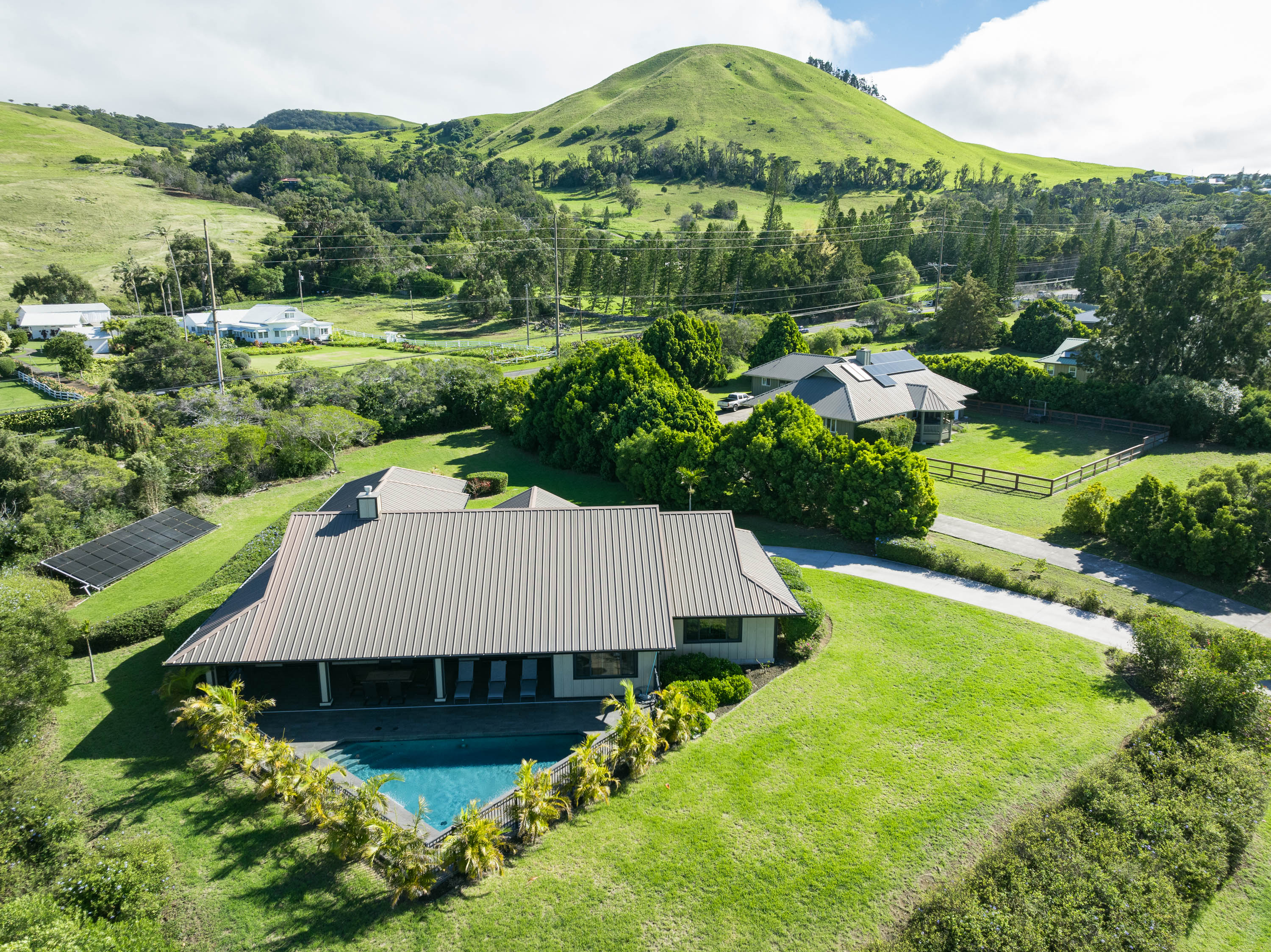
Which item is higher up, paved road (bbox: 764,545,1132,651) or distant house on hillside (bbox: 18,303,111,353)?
distant house on hillside (bbox: 18,303,111,353)

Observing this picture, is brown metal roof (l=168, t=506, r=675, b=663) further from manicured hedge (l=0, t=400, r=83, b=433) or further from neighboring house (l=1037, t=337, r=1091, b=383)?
neighboring house (l=1037, t=337, r=1091, b=383)

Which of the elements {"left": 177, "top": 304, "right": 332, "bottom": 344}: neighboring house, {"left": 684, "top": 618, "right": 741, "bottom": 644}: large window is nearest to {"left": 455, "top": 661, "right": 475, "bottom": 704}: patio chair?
{"left": 684, "top": 618, "right": 741, "bottom": 644}: large window

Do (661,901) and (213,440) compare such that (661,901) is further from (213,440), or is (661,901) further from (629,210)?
(629,210)

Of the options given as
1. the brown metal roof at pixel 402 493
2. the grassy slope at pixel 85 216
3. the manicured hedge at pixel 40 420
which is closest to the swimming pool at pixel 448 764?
the brown metal roof at pixel 402 493

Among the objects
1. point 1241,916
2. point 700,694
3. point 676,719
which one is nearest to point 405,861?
point 676,719

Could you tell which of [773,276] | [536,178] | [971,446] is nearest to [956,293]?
[773,276]

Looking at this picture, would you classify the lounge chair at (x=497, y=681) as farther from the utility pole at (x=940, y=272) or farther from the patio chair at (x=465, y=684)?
the utility pole at (x=940, y=272)
